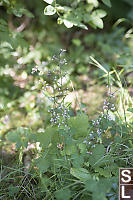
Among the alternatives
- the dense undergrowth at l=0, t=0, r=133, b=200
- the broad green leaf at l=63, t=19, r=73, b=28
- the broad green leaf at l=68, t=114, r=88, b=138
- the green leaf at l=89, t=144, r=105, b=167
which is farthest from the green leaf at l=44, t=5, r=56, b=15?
the green leaf at l=89, t=144, r=105, b=167

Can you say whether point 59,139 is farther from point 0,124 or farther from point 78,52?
point 78,52

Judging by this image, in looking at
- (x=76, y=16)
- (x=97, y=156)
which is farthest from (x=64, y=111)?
(x=76, y=16)

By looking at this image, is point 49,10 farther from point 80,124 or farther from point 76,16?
point 80,124

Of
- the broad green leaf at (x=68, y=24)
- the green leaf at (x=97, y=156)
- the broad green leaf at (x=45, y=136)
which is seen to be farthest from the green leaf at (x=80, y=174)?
the broad green leaf at (x=68, y=24)

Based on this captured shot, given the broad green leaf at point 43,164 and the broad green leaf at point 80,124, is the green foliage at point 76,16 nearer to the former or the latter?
the broad green leaf at point 80,124

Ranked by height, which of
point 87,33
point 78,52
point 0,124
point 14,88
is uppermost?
point 87,33

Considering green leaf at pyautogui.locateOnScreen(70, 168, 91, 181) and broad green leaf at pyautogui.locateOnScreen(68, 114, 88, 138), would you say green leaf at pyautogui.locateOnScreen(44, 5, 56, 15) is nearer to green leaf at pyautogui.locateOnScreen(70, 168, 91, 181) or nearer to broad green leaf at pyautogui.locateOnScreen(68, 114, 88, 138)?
broad green leaf at pyautogui.locateOnScreen(68, 114, 88, 138)

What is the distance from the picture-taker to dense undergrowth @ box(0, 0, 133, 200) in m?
1.44

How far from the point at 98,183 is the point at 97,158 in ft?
0.90

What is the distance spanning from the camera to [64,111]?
1.58 m

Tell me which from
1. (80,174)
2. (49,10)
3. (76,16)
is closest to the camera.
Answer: (80,174)

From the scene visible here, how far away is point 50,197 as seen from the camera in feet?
4.63

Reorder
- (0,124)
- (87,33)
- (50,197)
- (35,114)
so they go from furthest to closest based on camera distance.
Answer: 1. (87,33)
2. (35,114)
3. (0,124)
4. (50,197)

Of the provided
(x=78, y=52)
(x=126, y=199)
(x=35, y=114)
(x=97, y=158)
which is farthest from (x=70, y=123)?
(x=78, y=52)
